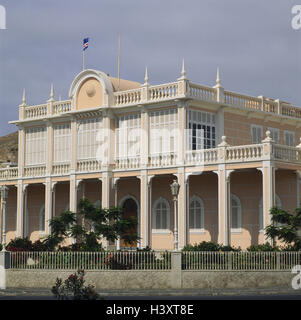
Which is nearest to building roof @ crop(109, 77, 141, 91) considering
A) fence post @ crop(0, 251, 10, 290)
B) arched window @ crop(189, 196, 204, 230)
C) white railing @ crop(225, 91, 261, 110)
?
white railing @ crop(225, 91, 261, 110)

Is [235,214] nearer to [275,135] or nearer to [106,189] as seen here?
[275,135]

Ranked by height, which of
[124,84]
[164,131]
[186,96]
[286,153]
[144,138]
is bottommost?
[286,153]

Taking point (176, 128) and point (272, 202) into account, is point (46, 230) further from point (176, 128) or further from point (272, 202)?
point (272, 202)

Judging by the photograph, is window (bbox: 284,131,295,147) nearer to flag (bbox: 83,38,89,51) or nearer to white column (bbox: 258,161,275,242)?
white column (bbox: 258,161,275,242)

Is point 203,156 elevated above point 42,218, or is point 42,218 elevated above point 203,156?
point 203,156

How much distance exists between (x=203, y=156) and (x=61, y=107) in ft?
36.2

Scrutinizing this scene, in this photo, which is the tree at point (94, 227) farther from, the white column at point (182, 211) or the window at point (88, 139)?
the window at point (88, 139)

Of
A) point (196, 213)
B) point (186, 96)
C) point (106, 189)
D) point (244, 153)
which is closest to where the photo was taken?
point (244, 153)

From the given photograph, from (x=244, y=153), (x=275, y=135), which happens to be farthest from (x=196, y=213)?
(x=275, y=135)

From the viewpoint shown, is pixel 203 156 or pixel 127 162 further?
pixel 127 162

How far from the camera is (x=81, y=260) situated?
83.6 feet

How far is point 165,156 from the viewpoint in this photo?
3472 centimetres

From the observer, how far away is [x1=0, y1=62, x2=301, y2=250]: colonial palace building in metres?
32.9
